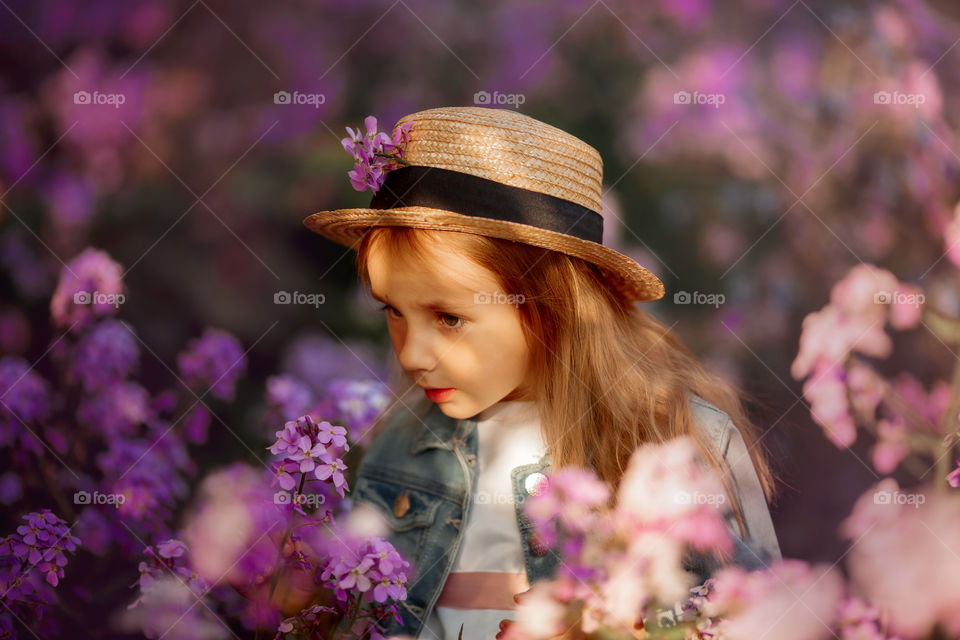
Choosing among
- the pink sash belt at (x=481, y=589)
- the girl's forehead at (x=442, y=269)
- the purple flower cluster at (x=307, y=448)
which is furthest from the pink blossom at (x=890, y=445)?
the purple flower cluster at (x=307, y=448)

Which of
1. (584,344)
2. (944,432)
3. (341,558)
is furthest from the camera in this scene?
(944,432)

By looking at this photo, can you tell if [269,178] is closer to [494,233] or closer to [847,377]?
[494,233]

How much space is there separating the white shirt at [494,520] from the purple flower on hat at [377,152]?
2.22 feet

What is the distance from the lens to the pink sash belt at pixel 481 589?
208cm

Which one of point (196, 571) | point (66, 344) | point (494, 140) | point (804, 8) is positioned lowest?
point (196, 571)

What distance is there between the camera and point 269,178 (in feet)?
8.21

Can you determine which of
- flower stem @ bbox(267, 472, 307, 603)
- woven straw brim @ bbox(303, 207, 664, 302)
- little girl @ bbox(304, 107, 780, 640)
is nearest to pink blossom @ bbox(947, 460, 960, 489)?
little girl @ bbox(304, 107, 780, 640)

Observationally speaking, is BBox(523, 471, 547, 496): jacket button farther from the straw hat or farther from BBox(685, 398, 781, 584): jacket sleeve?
the straw hat

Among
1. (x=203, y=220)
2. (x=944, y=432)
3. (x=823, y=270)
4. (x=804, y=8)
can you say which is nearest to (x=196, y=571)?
(x=203, y=220)

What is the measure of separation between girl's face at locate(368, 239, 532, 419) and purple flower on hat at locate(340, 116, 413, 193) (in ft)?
0.62

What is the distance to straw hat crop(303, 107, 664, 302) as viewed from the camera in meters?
1.90

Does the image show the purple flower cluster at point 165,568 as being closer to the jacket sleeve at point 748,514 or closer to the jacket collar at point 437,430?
the jacket collar at point 437,430

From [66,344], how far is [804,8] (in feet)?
7.68

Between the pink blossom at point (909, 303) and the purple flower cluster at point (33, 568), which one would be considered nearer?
the purple flower cluster at point (33, 568)
